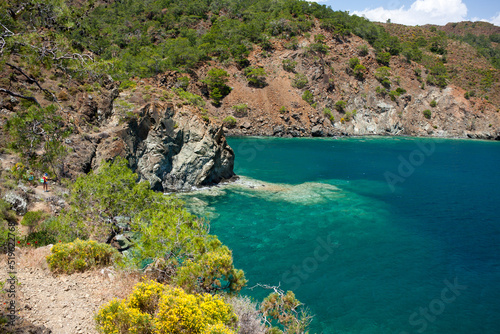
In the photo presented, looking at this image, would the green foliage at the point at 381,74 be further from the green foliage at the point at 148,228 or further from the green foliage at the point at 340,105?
the green foliage at the point at 148,228

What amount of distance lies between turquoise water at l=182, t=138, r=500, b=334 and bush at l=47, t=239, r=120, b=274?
9414mm

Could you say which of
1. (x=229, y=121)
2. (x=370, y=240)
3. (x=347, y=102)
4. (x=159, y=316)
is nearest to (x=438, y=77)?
(x=347, y=102)

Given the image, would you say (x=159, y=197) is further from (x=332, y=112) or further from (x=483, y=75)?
(x=483, y=75)

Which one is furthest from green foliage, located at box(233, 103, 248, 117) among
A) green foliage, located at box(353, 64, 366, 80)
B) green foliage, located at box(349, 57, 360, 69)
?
green foliage, located at box(349, 57, 360, 69)

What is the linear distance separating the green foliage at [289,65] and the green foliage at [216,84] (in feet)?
70.4

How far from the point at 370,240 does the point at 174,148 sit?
2356cm

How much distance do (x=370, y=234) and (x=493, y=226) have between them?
13.7 m

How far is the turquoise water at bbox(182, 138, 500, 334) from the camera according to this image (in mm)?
18234

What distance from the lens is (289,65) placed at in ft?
334

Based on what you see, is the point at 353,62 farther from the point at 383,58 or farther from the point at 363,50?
the point at 383,58

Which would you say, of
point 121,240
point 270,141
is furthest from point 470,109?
point 121,240

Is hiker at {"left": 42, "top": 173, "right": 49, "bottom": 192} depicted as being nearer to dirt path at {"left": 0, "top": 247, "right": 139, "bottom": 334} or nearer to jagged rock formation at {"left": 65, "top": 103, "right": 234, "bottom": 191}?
jagged rock formation at {"left": 65, "top": 103, "right": 234, "bottom": 191}

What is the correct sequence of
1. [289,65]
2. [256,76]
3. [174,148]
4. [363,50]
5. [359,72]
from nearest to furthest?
[174,148] < [256,76] < [289,65] < [359,72] < [363,50]

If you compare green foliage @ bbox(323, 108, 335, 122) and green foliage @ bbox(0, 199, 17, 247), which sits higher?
green foliage @ bbox(323, 108, 335, 122)
